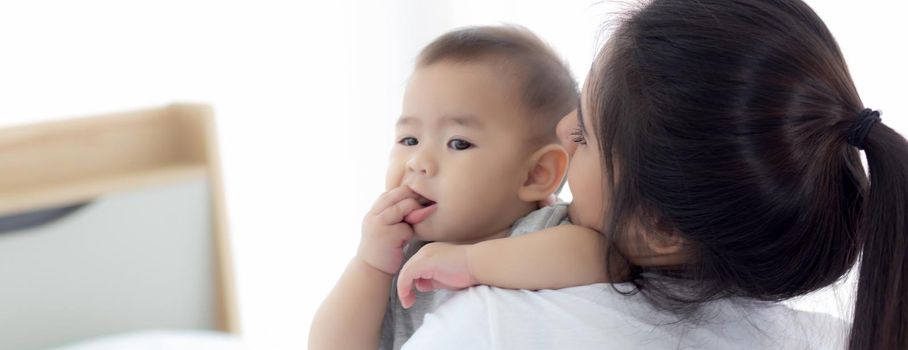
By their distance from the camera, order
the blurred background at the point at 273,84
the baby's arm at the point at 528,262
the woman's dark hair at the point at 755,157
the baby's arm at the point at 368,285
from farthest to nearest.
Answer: the blurred background at the point at 273,84 → the baby's arm at the point at 368,285 → the baby's arm at the point at 528,262 → the woman's dark hair at the point at 755,157

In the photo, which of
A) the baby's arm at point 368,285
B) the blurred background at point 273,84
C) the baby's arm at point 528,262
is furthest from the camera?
the blurred background at point 273,84

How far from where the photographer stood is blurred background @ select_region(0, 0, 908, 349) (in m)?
2.28

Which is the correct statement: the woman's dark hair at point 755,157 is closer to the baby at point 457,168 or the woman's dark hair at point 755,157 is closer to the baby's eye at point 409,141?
the baby at point 457,168

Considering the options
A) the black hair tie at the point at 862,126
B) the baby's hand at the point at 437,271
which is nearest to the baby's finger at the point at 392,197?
the baby's hand at the point at 437,271

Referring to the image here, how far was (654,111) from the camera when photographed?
0.84 meters

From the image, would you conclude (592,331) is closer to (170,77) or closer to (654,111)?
(654,111)

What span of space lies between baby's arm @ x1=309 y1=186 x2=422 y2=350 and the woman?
0.57 feet

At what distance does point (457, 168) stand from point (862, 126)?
47 centimetres

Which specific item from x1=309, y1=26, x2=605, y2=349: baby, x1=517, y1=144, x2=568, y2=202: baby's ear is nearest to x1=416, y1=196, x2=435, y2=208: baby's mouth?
x1=309, y1=26, x2=605, y2=349: baby

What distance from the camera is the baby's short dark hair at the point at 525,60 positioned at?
3.83 feet

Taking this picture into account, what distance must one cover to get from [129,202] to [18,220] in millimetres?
248

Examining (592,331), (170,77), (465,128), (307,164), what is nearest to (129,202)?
(170,77)

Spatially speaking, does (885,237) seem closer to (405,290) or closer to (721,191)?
(721,191)

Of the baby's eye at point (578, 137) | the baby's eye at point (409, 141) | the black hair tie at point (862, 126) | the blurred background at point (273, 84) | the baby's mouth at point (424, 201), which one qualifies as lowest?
the blurred background at point (273, 84)
